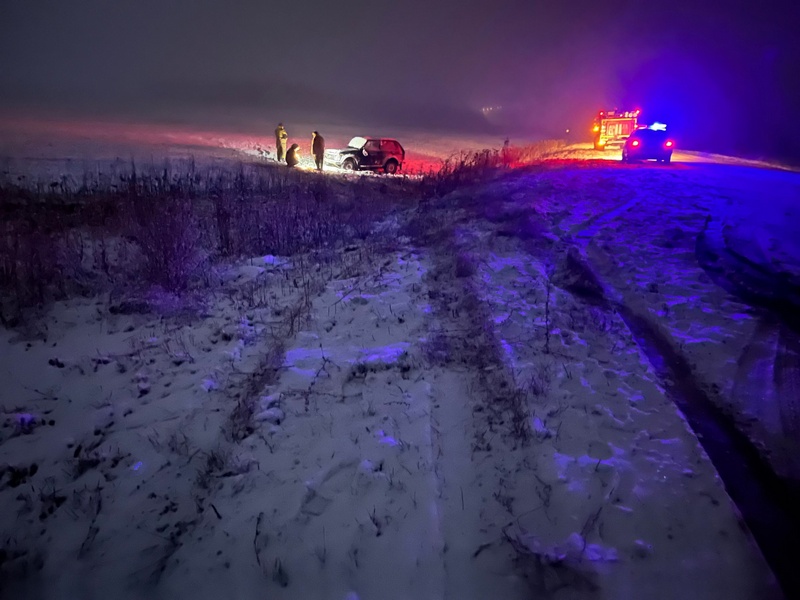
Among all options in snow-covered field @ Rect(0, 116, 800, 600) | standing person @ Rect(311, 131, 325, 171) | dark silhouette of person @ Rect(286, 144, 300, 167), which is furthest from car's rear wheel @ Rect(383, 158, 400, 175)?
snow-covered field @ Rect(0, 116, 800, 600)

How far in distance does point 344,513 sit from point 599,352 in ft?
9.78

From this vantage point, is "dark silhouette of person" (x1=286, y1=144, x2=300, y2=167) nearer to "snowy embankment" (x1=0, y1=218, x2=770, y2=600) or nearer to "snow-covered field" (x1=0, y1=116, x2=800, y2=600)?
"snow-covered field" (x1=0, y1=116, x2=800, y2=600)

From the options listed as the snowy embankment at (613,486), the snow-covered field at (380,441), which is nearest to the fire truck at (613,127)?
the snow-covered field at (380,441)

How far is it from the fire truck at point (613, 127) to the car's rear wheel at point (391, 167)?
1113 centimetres

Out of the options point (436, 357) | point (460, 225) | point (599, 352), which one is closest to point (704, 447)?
point (599, 352)

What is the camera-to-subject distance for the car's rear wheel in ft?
64.9

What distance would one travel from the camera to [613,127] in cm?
2183

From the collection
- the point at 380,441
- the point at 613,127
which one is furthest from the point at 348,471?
the point at 613,127

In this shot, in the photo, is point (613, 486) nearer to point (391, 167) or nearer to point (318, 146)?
point (318, 146)

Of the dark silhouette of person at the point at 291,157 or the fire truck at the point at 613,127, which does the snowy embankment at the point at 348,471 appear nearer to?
the dark silhouette of person at the point at 291,157

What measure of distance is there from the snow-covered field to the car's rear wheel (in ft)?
48.4

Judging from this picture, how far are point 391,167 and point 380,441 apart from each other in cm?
1821

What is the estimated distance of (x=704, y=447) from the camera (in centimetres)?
319

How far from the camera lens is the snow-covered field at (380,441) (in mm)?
2512
